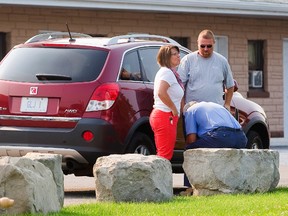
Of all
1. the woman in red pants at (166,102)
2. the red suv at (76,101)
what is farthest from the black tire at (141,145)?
the woman in red pants at (166,102)

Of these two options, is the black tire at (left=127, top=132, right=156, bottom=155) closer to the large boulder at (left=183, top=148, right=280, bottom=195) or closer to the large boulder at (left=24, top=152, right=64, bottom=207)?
the large boulder at (left=183, top=148, right=280, bottom=195)

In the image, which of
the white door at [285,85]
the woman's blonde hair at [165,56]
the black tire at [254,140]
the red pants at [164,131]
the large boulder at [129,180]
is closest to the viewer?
the large boulder at [129,180]

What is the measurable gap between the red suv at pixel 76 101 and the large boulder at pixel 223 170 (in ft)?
3.51

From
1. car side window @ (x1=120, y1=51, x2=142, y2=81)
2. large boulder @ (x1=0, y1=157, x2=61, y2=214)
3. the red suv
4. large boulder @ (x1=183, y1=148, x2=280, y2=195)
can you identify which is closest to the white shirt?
the red suv

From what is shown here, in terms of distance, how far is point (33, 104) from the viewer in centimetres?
1367

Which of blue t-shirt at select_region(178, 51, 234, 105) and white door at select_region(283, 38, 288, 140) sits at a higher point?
blue t-shirt at select_region(178, 51, 234, 105)

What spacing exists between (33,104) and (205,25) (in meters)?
13.6

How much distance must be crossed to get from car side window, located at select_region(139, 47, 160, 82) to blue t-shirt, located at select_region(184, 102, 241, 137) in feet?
3.09

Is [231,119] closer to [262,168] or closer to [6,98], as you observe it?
[262,168]

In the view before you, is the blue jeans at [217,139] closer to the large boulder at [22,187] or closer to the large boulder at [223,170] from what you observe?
the large boulder at [223,170]

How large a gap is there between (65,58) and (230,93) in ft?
6.34

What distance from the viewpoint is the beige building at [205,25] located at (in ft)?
76.6

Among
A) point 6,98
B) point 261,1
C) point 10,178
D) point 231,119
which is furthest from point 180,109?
point 261,1

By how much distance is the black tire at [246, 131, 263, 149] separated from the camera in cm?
1558
